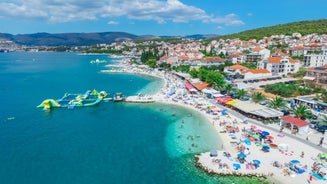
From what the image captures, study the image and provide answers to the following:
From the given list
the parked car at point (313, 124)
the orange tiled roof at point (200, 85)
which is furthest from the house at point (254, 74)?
the parked car at point (313, 124)

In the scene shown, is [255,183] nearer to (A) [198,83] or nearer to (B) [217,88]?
(B) [217,88]

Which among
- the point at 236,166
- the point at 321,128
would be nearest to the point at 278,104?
the point at 321,128

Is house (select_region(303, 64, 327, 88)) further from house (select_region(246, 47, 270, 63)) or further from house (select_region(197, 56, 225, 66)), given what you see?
house (select_region(197, 56, 225, 66))

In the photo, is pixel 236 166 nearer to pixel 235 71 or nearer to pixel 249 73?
pixel 249 73

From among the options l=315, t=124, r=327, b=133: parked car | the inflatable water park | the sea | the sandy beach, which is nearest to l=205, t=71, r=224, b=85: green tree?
the sea

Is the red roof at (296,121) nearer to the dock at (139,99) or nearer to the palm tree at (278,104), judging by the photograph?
the palm tree at (278,104)

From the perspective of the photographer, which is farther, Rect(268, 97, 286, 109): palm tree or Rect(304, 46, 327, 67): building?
Rect(304, 46, 327, 67): building

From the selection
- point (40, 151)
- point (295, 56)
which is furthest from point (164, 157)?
point (295, 56)
